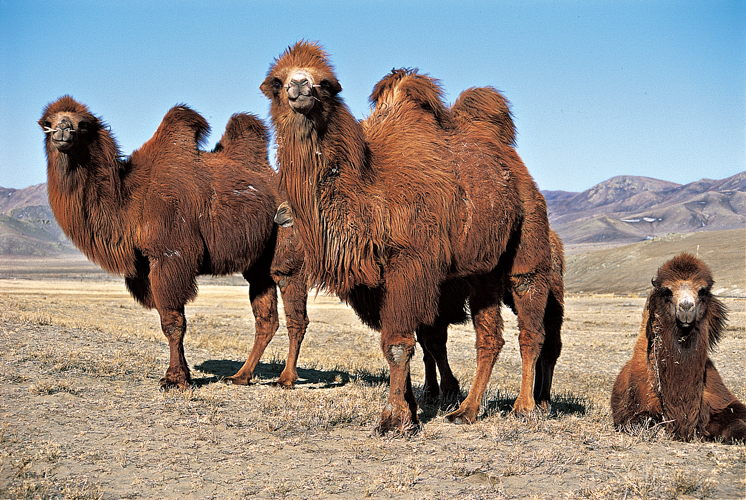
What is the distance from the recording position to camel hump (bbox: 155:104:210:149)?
9.44 metres

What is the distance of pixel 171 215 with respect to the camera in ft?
28.3

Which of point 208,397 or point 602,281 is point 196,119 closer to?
point 208,397

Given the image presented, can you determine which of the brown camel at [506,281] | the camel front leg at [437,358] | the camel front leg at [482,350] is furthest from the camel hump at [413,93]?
the camel front leg at [437,358]

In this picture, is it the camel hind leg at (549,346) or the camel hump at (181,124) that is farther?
the camel hump at (181,124)

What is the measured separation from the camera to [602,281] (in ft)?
195

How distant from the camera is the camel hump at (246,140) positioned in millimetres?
10250

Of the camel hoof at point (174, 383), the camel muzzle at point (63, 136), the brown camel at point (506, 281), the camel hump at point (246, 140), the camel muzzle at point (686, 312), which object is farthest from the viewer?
the camel hump at point (246, 140)

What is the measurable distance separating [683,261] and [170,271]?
20.0 ft

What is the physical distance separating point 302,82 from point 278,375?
20.5 feet

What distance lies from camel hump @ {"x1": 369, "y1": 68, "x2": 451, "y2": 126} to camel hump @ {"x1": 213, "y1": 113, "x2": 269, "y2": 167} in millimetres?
3185

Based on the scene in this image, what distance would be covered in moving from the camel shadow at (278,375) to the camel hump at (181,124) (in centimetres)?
358

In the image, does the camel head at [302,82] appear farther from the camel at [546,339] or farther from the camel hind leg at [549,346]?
the camel hind leg at [549,346]

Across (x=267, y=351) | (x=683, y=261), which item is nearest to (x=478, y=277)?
(x=683, y=261)

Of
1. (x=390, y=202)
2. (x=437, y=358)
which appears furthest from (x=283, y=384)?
(x=390, y=202)
